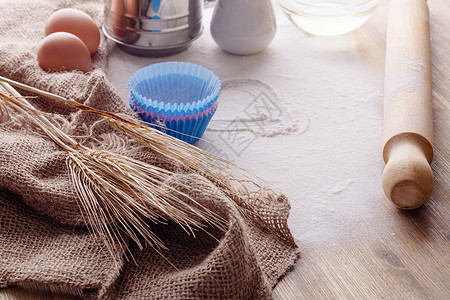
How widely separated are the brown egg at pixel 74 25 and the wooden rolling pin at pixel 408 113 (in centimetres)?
56

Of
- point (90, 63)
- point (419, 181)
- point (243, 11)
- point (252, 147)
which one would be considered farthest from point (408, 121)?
point (90, 63)

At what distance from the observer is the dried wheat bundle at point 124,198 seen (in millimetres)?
645

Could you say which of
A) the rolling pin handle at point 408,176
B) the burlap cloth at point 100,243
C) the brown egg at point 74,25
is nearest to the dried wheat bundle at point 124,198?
the burlap cloth at point 100,243

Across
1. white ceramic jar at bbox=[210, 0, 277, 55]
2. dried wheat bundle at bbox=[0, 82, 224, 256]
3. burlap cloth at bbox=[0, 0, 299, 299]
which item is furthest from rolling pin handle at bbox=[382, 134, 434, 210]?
white ceramic jar at bbox=[210, 0, 277, 55]

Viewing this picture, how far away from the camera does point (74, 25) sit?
3.26ft

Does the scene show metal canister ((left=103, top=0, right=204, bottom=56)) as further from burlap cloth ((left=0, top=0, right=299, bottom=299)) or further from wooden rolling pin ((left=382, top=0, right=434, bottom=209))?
wooden rolling pin ((left=382, top=0, right=434, bottom=209))

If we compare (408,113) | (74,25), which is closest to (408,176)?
(408,113)

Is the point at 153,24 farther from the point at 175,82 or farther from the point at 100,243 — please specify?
the point at 100,243

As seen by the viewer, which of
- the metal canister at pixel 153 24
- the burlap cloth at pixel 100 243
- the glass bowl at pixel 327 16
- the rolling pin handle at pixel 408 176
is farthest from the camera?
the glass bowl at pixel 327 16

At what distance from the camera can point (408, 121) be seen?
2.62 feet

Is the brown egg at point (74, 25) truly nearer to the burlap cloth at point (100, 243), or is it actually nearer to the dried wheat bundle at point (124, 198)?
the burlap cloth at point (100, 243)

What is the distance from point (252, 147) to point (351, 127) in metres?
0.19

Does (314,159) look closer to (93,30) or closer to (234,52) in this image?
(234,52)

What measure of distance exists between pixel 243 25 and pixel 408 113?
396mm
